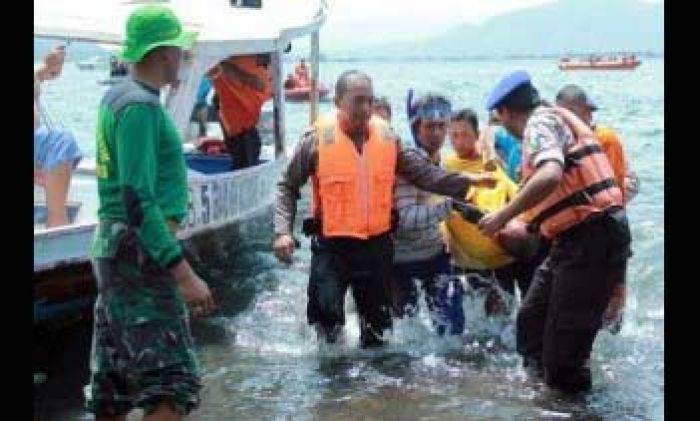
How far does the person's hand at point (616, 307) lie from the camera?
242 inches

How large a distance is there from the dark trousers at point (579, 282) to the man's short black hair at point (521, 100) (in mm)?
646

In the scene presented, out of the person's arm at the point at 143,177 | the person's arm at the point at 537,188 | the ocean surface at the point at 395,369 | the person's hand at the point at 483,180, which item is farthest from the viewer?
the person's hand at the point at 483,180

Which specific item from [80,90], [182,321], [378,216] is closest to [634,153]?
[80,90]

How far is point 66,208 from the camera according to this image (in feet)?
24.5

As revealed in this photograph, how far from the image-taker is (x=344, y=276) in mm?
6297

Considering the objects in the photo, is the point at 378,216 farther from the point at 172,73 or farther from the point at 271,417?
the point at 172,73

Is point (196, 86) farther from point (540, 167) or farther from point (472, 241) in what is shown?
point (540, 167)

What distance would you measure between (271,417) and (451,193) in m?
1.61

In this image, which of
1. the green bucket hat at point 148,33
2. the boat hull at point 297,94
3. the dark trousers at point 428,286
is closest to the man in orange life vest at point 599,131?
the dark trousers at point 428,286

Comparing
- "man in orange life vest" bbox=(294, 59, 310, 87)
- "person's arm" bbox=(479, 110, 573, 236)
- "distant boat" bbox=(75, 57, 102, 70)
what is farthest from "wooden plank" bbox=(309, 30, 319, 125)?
"man in orange life vest" bbox=(294, 59, 310, 87)

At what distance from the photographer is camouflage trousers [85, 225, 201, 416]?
13.5 ft

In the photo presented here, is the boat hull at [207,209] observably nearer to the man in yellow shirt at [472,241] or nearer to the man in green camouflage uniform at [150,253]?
the man in yellow shirt at [472,241]

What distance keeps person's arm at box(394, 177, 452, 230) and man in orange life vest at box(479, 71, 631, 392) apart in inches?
41.7

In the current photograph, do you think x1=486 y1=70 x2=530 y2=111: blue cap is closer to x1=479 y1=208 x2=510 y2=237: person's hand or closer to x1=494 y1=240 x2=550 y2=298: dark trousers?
x1=479 y1=208 x2=510 y2=237: person's hand
